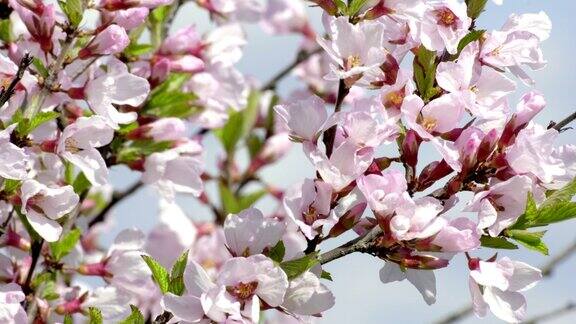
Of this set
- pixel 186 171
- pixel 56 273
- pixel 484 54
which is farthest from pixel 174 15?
pixel 484 54

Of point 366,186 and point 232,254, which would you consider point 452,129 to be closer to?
point 366,186

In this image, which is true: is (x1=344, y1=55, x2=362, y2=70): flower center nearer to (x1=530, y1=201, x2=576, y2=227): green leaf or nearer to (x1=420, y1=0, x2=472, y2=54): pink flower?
(x1=420, y1=0, x2=472, y2=54): pink flower

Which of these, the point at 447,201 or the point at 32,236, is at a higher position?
the point at 447,201

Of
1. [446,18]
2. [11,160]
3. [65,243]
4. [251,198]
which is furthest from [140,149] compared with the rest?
[251,198]

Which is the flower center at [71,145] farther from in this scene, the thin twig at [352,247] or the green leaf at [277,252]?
the thin twig at [352,247]

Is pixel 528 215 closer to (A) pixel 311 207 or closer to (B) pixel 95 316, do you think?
(A) pixel 311 207
